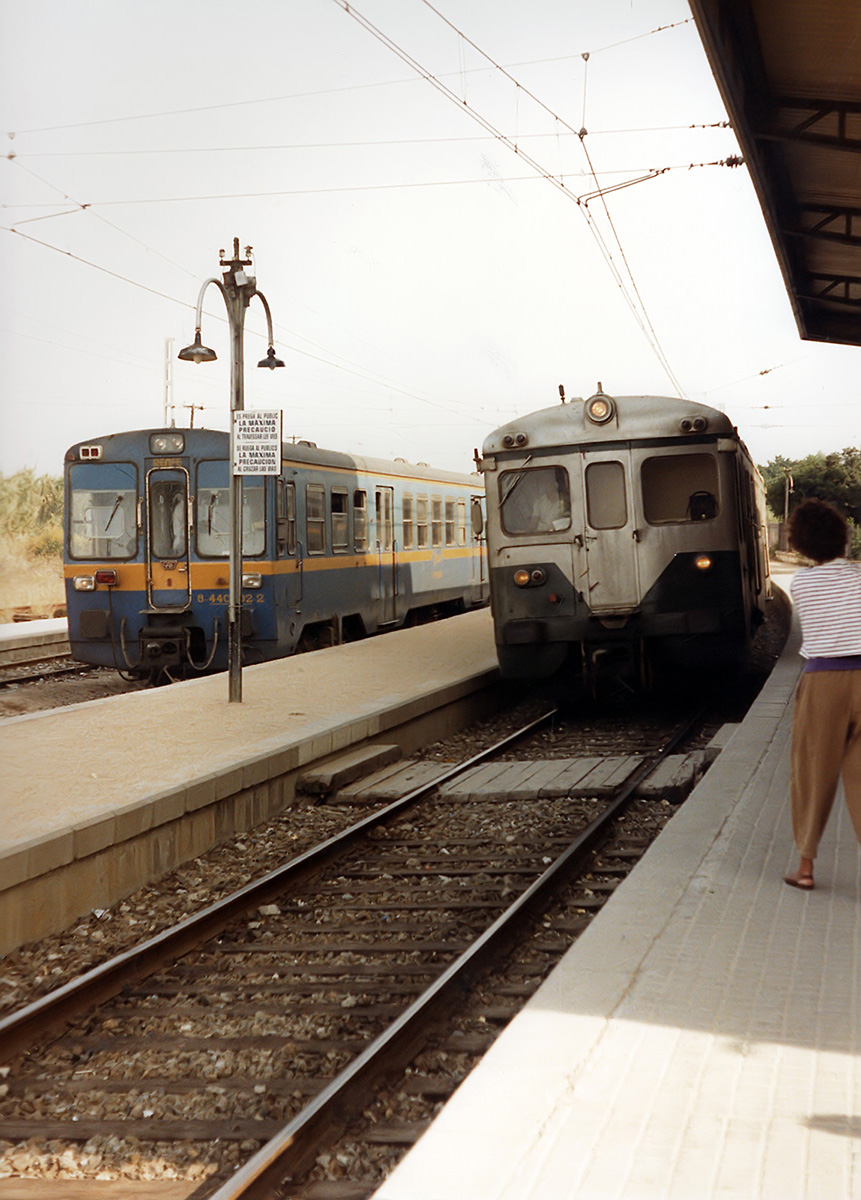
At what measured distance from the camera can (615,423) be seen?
11.3 m

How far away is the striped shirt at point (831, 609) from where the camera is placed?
4.75 m

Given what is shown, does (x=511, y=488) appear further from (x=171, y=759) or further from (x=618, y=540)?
(x=171, y=759)

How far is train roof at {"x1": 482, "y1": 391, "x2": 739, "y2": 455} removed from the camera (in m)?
11.2

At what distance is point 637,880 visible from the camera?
17.4 ft

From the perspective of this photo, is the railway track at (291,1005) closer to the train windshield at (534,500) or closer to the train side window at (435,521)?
the train windshield at (534,500)

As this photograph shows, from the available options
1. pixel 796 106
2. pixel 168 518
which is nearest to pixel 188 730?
pixel 168 518

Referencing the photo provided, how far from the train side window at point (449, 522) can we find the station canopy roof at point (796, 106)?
11476 millimetres

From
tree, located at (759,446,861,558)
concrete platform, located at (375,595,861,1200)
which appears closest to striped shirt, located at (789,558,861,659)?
concrete platform, located at (375,595,861,1200)

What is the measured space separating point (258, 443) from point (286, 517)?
13.0 feet

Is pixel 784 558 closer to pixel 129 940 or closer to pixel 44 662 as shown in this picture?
pixel 44 662

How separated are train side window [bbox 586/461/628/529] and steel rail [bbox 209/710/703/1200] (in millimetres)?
5602

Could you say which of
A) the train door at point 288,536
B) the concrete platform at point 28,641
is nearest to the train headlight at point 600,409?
the train door at point 288,536

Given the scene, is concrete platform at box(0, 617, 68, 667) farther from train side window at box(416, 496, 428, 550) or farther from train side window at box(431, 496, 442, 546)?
train side window at box(431, 496, 442, 546)

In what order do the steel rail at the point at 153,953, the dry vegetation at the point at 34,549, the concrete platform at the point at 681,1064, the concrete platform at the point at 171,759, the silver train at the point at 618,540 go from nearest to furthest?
the concrete platform at the point at 681,1064, the steel rail at the point at 153,953, the concrete platform at the point at 171,759, the silver train at the point at 618,540, the dry vegetation at the point at 34,549
